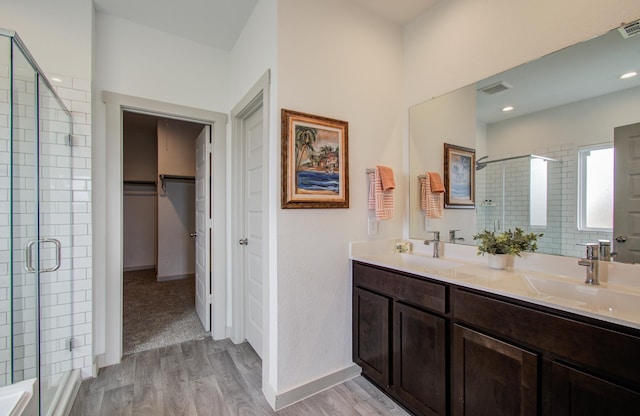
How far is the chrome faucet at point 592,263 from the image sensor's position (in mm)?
1373

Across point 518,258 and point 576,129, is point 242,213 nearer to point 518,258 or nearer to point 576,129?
point 518,258

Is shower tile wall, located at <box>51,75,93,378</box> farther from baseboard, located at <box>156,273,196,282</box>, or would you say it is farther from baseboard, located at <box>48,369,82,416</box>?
baseboard, located at <box>156,273,196,282</box>

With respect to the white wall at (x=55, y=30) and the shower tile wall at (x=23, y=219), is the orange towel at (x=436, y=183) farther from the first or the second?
the white wall at (x=55, y=30)

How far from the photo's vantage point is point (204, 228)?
118 inches

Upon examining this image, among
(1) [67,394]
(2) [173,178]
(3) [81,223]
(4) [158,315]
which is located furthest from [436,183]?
(2) [173,178]

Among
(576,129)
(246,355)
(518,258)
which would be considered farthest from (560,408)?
(246,355)

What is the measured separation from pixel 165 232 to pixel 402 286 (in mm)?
4671

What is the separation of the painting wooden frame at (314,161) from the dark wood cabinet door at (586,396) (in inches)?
57.2

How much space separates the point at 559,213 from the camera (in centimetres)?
160

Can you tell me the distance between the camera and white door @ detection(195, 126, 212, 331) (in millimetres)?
2861

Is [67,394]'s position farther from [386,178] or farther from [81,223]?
[386,178]

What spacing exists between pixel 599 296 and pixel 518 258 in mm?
477

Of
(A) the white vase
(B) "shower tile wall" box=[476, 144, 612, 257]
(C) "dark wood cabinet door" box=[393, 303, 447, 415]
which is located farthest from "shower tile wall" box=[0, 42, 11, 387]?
(B) "shower tile wall" box=[476, 144, 612, 257]

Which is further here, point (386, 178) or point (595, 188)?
point (386, 178)
